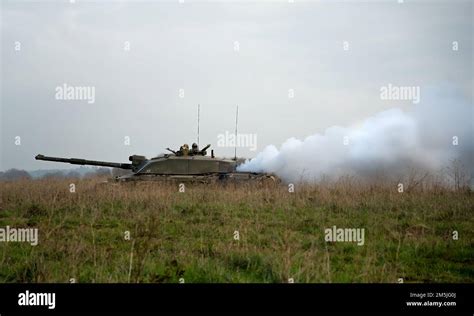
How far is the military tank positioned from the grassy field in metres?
2.76

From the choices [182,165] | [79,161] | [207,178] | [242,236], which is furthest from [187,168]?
[242,236]

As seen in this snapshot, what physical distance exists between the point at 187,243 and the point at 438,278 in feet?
9.86

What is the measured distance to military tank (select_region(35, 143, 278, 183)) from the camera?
14227mm

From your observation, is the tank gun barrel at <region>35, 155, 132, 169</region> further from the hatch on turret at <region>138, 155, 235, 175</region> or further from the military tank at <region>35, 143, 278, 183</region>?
the hatch on turret at <region>138, 155, 235, 175</region>

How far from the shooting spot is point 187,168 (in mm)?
14781

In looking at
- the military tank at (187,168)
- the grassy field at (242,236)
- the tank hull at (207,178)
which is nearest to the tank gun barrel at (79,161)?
the military tank at (187,168)

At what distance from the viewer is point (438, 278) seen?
4906 millimetres

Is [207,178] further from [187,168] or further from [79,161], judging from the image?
[79,161]

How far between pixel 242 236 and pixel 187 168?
846 centimetres

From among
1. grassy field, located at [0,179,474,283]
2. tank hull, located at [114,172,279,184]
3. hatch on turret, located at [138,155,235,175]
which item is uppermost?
hatch on turret, located at [138,155,235,175]

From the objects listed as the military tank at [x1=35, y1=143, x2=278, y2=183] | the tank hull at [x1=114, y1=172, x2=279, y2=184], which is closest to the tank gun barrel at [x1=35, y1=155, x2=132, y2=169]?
the military tank at [x1=35, y1=143, x2=278, y2=183]
